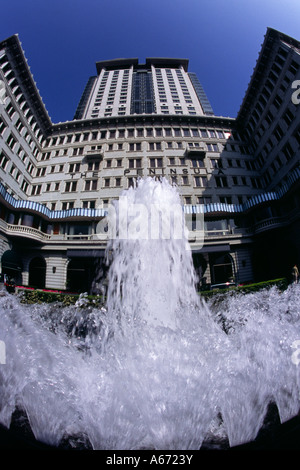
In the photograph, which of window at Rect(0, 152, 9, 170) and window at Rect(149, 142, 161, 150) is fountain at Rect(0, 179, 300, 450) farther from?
window at Rect(149, 142, 161, 150)

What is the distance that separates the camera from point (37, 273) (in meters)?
22.0

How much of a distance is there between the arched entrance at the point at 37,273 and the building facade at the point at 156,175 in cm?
11

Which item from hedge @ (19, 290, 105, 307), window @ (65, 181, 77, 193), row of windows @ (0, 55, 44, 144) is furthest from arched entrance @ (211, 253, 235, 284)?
row of windows @ (0, 55, 44, 144)

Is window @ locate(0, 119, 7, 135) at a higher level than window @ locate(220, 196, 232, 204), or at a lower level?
higher

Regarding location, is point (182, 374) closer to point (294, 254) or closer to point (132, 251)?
point (132, 251)

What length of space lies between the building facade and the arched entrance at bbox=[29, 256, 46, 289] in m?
0.11

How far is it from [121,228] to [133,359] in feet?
34.4

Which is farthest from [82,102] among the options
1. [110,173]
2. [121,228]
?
[121,228]

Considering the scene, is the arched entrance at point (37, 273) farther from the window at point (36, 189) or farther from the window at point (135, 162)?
the window at point (135, 162)

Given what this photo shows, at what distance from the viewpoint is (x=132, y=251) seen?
11203 millimetres

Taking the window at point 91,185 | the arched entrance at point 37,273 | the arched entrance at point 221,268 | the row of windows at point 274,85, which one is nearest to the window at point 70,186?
the window at point 91,185

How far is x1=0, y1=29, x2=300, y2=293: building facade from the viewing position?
69.3 ft

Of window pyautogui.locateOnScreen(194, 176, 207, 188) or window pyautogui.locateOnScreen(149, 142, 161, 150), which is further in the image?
window pyautogui.locateOnScreen(149, 142, 161, 150)

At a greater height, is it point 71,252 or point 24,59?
point 24,59
